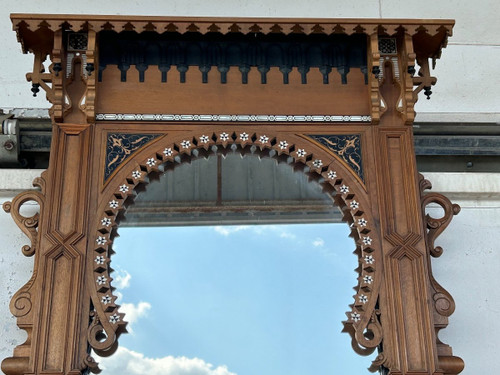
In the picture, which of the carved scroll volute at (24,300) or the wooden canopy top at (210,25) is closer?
the carved scroll volute at (24,300)

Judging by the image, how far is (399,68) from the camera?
4.04m

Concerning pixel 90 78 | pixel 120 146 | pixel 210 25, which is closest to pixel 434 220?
pixel 210 25

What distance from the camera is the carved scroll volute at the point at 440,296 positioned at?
3.60 meters

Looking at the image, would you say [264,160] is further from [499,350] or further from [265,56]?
[499,350]

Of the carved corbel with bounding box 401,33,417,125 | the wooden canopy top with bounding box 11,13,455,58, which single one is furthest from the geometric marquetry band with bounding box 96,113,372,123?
the wooden canopy top with bounding box 11,13,455,58

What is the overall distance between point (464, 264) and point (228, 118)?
4.80ft

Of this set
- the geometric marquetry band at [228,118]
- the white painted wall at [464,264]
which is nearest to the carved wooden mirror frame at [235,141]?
the geometric marquetry band at [228,118]

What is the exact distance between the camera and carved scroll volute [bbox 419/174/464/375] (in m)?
3.60

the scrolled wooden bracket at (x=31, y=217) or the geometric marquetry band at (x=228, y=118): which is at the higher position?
the geometric marquetry band at (x=228, y=118)

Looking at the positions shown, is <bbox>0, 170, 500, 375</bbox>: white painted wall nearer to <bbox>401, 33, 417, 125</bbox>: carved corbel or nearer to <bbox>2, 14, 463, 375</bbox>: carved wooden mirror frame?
<bbox>2, 14, 463, 375</bbox>: carved wooden mirror frame

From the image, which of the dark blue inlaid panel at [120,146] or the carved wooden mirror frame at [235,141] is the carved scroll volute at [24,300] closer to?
the carved wooden mirror frame at [235,141]

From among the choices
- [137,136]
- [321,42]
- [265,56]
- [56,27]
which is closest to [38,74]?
[56,27]

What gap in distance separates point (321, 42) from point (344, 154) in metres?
0.59

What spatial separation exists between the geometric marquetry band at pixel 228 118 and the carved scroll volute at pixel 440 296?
1.56 feet
